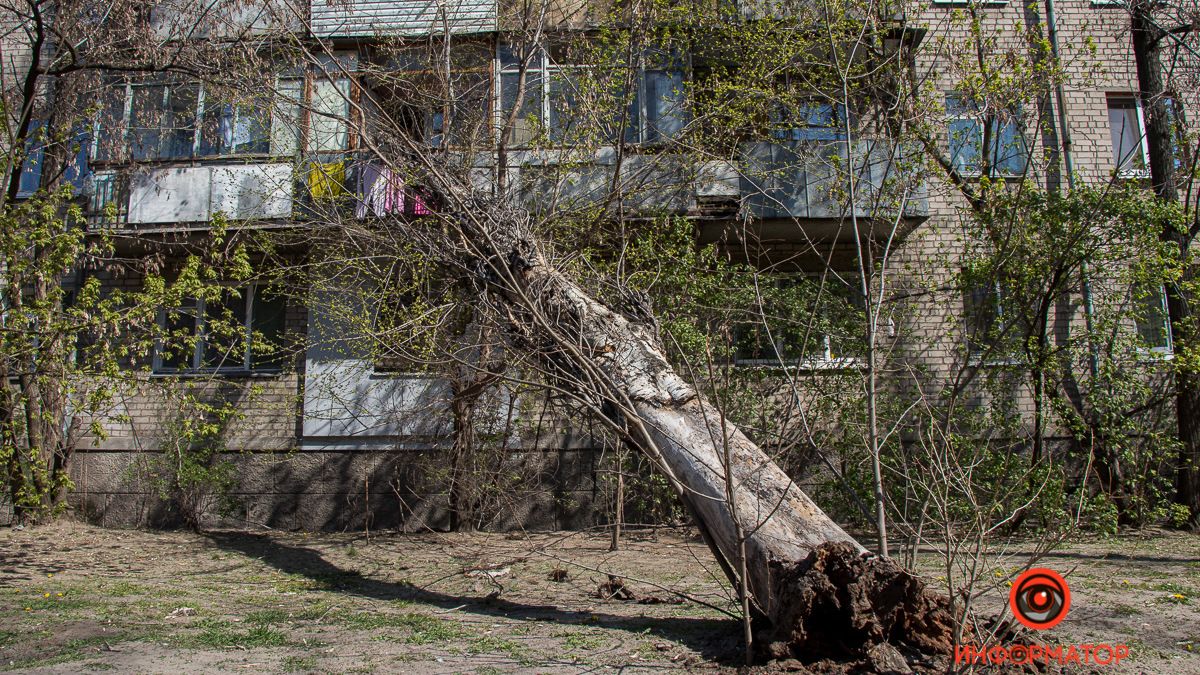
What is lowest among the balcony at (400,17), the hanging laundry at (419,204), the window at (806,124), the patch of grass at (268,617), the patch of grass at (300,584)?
the patch of grass at (300,584)

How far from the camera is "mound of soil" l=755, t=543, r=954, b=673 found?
421 cm

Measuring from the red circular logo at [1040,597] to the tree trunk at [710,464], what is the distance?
99 centimetres

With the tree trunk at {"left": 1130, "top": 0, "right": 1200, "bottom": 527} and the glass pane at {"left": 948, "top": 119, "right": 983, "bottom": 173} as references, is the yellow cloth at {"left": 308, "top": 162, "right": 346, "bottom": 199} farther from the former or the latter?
the tree trunk at {"left": 1130, "top": 0, "right": 1200, "bottom": 527}

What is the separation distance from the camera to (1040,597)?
10.5 feet

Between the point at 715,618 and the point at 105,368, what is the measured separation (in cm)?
602

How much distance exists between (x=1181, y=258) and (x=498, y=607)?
8.88m

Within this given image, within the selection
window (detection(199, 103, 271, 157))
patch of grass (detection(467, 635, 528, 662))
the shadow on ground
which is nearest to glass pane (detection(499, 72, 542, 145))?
window (detection(199, 103, 271, 157))

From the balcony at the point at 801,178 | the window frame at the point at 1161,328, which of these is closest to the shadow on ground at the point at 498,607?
the balcony at the point at 801,178

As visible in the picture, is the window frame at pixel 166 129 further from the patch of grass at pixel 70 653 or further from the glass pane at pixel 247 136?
the patch of grass at pixel 70 653

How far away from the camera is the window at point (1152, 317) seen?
928cm

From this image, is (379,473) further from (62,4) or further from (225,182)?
(62,4)

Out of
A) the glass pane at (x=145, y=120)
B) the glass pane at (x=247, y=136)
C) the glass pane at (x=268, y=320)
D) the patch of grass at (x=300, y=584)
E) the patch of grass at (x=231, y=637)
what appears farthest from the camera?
the glass pane at (x=268, y=320)

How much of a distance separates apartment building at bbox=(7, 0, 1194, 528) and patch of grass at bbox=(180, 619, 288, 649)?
3.96 meters

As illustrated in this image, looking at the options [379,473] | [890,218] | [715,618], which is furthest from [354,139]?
[715,618]
